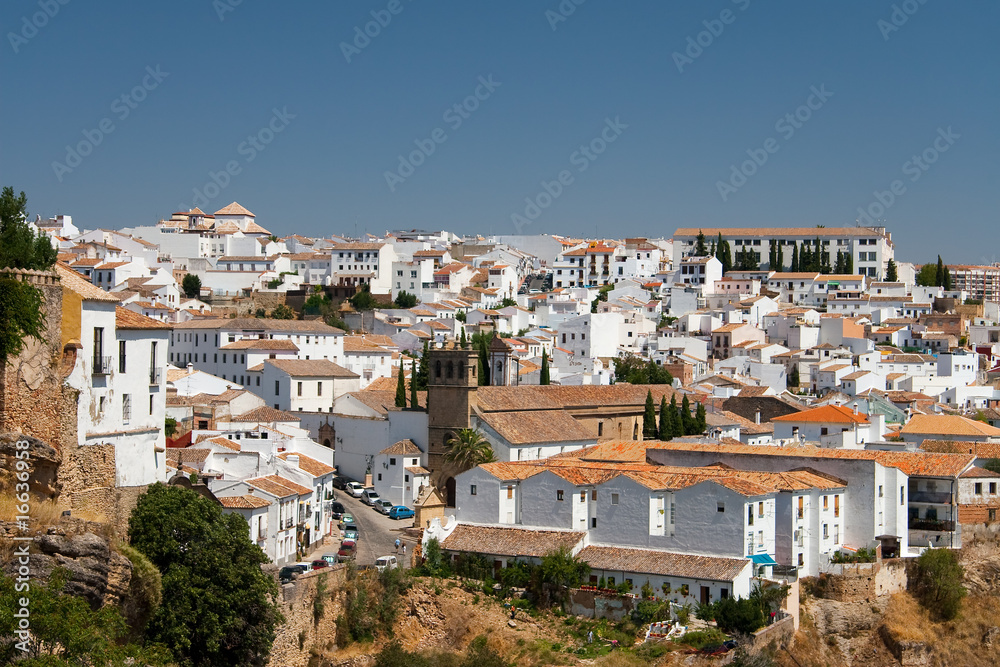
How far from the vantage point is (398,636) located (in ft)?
99.2

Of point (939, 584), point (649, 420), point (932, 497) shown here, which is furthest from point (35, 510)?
point (649, 420)

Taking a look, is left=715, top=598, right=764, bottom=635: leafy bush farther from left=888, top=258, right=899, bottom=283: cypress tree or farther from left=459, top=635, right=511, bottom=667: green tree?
left=888, top=258, right=899, bottom=283: cypress tree

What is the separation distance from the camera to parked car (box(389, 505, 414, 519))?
39.9m

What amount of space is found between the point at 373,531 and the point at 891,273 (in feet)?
234

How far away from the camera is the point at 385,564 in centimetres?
3175

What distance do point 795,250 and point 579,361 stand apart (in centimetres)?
3561

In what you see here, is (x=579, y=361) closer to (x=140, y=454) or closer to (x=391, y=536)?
(x=391, y=536)

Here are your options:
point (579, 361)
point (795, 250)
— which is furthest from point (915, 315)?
point (579, 361)

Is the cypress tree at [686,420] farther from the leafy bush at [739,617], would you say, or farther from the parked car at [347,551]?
the leafy bush at [739,617]

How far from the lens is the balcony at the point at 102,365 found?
956 inches

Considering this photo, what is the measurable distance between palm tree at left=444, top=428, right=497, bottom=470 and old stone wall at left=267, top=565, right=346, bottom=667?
1120 cm

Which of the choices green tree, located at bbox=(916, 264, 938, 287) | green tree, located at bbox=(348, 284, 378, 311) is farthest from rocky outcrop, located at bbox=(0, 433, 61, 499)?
green tree, located at bbox=(916, 264, 938, 287)

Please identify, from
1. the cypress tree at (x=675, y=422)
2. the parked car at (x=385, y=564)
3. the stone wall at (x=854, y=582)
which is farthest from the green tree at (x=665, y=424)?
the parked car at (x=385, y=564)

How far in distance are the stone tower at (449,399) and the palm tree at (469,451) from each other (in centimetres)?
95
